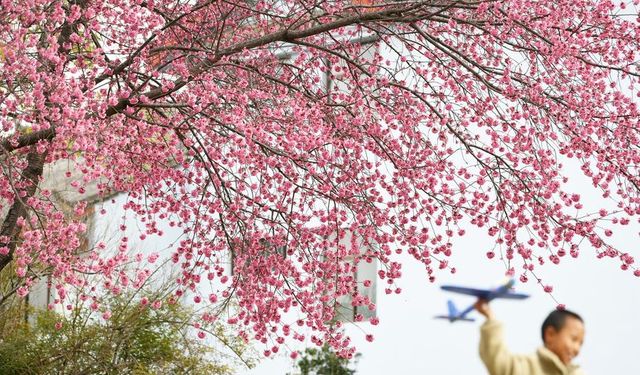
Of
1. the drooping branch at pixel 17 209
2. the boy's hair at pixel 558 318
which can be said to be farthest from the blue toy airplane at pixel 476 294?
the drooping branch at pixel 17 209

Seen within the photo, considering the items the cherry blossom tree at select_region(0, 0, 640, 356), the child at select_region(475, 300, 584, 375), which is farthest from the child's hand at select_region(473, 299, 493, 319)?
Answer: the cherry blossom tree at select_region(0, 0, 640, 356)

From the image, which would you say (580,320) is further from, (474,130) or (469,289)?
(474,130)

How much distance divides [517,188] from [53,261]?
9.66 ft

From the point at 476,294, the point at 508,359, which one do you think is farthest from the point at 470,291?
the point at 508,359

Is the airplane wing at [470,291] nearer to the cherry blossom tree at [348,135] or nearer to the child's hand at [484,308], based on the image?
the child's hand at [484,308]

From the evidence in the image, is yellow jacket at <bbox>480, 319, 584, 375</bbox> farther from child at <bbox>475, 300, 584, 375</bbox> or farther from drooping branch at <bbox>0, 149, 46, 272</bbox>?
drooping branch at <bbox>0, 149, 46, 272</bbox>

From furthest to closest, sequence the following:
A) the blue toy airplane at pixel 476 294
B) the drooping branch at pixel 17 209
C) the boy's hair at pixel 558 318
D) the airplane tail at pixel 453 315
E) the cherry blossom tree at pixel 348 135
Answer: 1. the drooping branch at pixel 17 209
2. the cherry blossom tree at pixel 348 135
3. the boy's hair at pixel 558 318
4. the airplane tail at pixel 453 315
5. the blue toy airplane at pixel 476 294

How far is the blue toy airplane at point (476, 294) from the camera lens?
2416 millimetres

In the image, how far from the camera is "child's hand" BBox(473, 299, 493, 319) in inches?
101

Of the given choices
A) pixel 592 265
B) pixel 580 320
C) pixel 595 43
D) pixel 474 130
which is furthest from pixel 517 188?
pixel 580 320

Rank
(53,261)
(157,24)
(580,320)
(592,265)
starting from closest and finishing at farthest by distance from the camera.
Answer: (580,320) → (53,261) → (157,24) → (592,265)

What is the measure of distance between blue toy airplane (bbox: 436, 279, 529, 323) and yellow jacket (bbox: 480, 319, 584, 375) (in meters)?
0.09

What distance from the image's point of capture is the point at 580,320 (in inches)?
105

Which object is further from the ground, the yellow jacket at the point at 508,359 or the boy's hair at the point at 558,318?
the boy's hair at the point at 558,318
